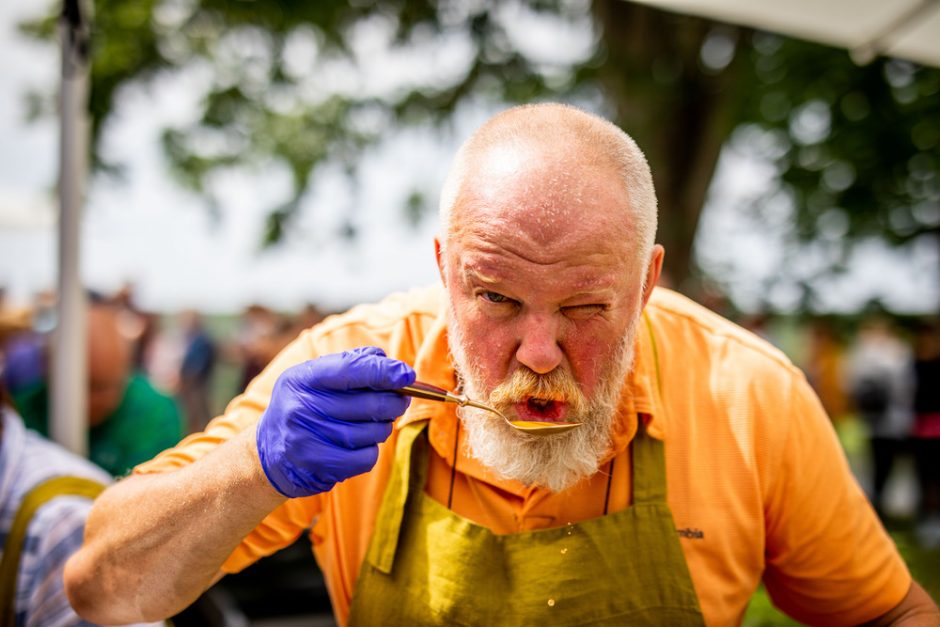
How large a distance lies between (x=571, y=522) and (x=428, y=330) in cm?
56

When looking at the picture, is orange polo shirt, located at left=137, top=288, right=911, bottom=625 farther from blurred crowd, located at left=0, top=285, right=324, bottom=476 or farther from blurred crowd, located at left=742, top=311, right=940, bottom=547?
blurred crowd, located at left=742, top=311, right=940, bottom=547

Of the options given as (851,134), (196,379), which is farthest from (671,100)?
(196,379)

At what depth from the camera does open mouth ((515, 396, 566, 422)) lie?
1507 millimetres

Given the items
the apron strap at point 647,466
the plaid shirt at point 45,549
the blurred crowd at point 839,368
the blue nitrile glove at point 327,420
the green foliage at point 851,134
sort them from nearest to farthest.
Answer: the blue nitrile glove at point 327,420 → the apron strap at point 647,466 → the plaid shirt at point 45,549 → the blurred crowd at point 839,368 → the green foliage at point 851,134

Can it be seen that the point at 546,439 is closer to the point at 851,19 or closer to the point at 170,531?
the point at 170,531

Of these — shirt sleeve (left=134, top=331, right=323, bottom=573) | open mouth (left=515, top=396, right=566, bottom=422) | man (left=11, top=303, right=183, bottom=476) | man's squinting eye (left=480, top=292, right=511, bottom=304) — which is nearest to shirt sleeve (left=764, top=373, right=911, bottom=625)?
open mouth (left=515, top=396, right=566, bottom=422)

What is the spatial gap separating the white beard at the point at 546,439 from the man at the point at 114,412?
2.46 meters

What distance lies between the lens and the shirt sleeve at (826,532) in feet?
5.41

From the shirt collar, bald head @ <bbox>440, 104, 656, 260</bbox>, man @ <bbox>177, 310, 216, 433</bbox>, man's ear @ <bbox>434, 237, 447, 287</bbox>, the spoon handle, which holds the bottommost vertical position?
man @ <bbox>177, 310, 216, 433</bbox>

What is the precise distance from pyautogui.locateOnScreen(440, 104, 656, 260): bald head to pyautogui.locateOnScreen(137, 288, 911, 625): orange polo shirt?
37cm

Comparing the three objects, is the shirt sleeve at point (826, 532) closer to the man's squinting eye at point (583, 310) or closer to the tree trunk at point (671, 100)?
the man's squinting eye at point (583, 310)

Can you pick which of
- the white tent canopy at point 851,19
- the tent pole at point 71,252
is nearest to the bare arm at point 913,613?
the white tent canopy at point 851,19

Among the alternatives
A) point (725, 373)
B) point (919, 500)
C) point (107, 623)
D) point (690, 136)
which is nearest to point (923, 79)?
point (690, 136)

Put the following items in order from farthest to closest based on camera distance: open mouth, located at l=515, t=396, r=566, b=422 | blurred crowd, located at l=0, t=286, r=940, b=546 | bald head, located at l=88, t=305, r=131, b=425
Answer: blurred crowd, located at l=0, t=286, r=940, b=546, bald head, located at l=88, t=305, r=131, b=425, open mouth, located at l=515, t=396, r=566, b=422
